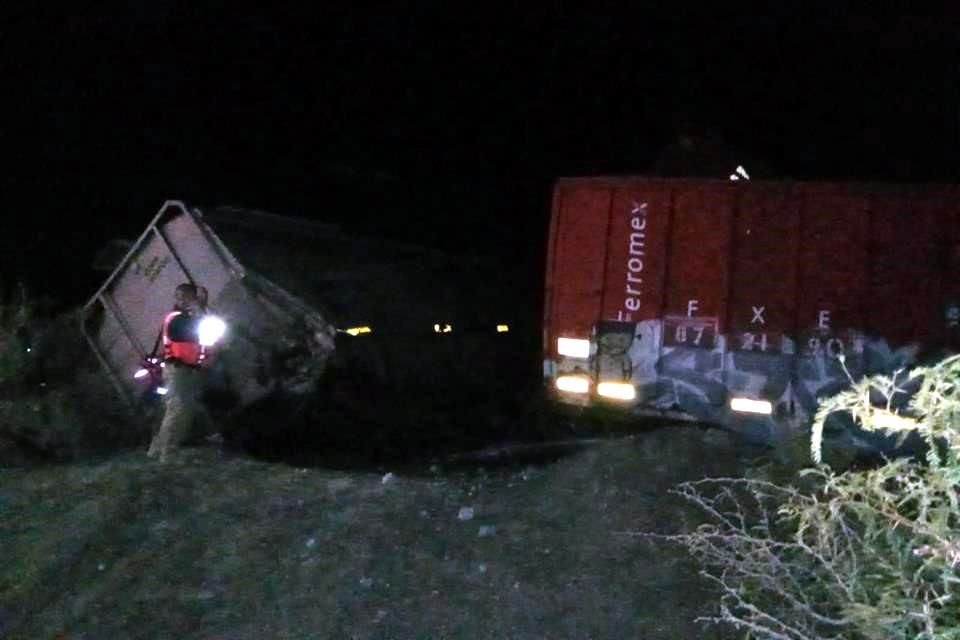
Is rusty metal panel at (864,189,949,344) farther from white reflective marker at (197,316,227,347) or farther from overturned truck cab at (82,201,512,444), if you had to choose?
white reflective marker at (197,316,227,347)

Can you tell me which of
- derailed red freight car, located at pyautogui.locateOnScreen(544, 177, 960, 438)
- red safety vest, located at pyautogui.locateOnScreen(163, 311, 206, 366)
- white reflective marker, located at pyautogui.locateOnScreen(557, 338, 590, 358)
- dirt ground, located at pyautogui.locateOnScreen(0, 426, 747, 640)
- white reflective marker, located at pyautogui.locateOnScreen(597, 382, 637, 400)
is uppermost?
derailed red freight car, located at pyautogui.locateOnScreen(544, 177, 960, 438)

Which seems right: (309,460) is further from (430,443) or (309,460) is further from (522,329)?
(522,329)

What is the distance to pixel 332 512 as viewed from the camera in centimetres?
649

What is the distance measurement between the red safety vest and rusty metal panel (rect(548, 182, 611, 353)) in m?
2.95

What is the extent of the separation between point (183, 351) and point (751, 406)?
13.6ft

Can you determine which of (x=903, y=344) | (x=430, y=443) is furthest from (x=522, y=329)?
(x=903, y=344)

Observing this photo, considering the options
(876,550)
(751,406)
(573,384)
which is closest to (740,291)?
(751,406)

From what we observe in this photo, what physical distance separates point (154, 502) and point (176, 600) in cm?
130

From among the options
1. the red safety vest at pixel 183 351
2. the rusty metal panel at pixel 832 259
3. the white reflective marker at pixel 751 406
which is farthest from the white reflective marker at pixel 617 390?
the red safety vest at pixel 183 351

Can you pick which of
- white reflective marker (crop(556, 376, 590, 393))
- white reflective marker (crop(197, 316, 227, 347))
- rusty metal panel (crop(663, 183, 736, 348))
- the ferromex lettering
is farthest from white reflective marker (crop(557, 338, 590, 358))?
white reflective marker (crop(197, 316, 227, 347))

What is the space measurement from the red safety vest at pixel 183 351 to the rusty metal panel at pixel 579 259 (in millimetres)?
2948

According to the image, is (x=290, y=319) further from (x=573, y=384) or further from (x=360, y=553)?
(x=360, y=553)

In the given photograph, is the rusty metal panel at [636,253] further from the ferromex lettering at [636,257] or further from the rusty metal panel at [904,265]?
the rusty metal panel at [904,265]

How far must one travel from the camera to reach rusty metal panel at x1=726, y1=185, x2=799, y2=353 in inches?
340
